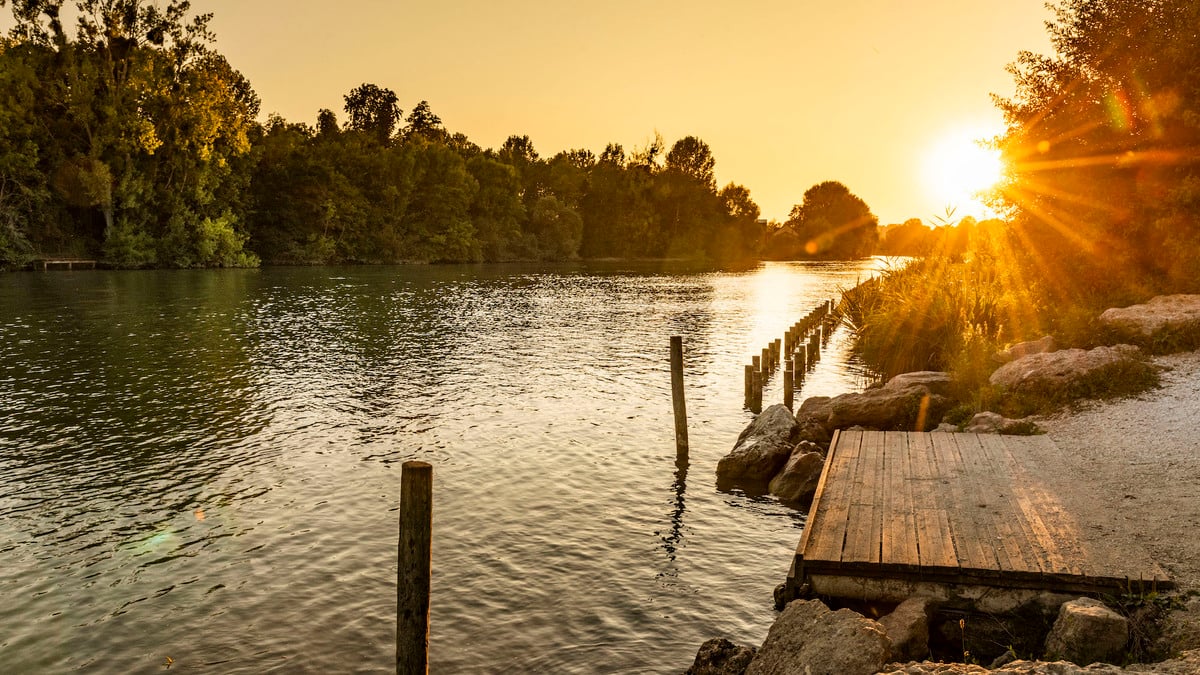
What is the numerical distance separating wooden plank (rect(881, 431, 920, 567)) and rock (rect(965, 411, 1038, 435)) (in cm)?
226

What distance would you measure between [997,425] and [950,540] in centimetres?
647

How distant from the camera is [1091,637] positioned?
7.05m

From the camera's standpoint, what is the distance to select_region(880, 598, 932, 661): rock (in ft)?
25.5

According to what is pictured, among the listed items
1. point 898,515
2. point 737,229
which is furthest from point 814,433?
point 737,229

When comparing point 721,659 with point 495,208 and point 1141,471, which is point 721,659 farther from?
point 495,208

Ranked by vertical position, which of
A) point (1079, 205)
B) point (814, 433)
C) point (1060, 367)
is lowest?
point (814, 433)

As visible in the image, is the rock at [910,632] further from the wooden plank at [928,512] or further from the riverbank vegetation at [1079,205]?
the riverbank vegetation at [1079,205]

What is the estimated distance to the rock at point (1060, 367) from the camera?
15.7 metres

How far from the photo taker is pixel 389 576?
36.4ft

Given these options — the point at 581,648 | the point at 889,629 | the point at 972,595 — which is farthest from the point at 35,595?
the point at 972,595

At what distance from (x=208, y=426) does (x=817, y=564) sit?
1504 centimetres

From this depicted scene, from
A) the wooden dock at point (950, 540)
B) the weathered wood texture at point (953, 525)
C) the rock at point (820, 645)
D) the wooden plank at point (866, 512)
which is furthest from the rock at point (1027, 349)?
the rock at point (820, 645)

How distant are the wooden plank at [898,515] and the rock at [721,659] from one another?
170 cm

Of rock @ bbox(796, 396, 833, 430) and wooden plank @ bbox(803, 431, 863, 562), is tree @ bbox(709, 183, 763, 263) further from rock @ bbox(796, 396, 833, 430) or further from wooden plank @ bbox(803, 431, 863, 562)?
wooden plank @ bbox(803, 431, 863, 562)
